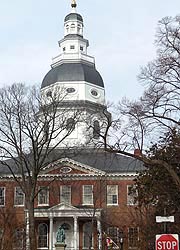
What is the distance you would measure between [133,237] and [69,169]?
43.4 ft

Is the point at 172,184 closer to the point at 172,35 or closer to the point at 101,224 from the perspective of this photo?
the point at 172,35

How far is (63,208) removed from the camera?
5659 cm

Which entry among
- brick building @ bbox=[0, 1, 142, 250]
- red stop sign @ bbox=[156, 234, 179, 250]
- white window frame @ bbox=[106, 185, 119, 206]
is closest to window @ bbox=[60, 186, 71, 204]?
brick building @ bbox=[0, 1, 142, 250]

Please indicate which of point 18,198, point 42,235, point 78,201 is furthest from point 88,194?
point 18,198

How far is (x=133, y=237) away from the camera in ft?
160

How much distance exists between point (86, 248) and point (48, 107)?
64.1 ft

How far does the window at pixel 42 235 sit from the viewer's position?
57.7 m

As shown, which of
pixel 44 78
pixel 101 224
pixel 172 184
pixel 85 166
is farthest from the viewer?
pixel 44 78

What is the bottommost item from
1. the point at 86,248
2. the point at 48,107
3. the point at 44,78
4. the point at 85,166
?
the point at 86,248

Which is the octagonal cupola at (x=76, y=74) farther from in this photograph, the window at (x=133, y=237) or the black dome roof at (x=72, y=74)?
the window at (x=133, y=237)

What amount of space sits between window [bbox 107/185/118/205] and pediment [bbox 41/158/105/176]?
2.07 metres

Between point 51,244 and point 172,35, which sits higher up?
point 172,35

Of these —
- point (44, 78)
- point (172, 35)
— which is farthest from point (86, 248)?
point (172, 35)

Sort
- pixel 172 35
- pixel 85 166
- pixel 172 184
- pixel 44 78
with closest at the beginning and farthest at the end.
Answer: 1. pixel 172 35
2. pixel 172 184
3. pixel 85 166
4. pixel 44 78
